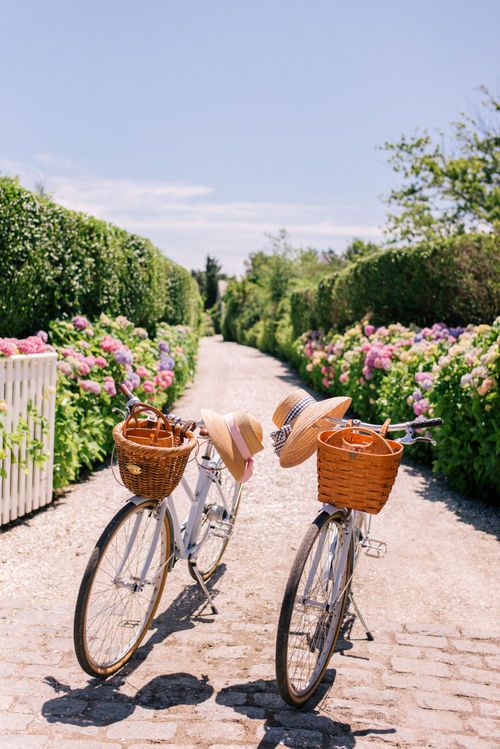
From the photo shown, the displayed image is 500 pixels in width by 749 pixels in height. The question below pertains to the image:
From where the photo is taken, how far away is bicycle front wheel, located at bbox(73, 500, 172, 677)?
296 cm

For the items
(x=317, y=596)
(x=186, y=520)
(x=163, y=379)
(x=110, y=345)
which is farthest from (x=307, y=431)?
(x=163, y=379)

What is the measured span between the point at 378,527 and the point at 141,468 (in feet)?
10.6

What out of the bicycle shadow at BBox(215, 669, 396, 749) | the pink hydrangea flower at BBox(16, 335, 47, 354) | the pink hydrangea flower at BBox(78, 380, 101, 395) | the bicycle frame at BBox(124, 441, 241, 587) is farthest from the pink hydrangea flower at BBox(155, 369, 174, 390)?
the bicycle shadow at BBox(215, 669, 396, 749)

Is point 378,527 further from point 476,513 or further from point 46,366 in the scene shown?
point 46,366

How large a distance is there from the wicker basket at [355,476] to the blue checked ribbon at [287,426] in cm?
41

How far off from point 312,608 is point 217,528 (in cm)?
101

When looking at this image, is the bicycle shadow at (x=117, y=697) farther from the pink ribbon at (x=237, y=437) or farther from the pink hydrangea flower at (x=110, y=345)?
the pink hydrangea flower at (x=110, y=345)

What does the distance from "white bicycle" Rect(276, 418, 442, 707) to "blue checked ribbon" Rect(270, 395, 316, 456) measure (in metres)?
0.28

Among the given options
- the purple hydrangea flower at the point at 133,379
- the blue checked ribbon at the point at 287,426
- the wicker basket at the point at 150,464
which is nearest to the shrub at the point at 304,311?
the purple hydrangea flower at the point at 133,379

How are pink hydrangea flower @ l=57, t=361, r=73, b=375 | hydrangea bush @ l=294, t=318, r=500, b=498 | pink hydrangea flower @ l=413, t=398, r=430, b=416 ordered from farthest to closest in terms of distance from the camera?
1. pink hydrangea flower @ l=413, t=398, r=430, b=416
2. pink hydrangea flower @ l=57, t=361, r=73, b=375
3. hydrangea bush @ l=294, t=318, r=500, b=498

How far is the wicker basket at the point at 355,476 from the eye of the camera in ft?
9.59

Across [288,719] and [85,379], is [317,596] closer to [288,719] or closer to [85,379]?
[288,719]

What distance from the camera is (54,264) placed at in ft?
25.3

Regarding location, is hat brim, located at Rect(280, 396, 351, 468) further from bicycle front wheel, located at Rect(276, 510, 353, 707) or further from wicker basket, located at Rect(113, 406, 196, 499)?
wicker basket, located at Rect(113, 406, 196, 499)
